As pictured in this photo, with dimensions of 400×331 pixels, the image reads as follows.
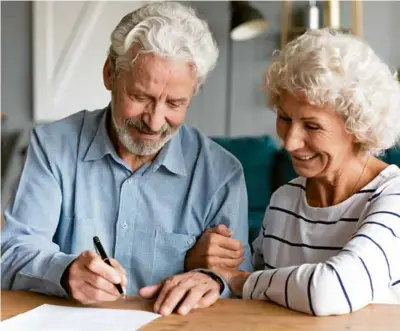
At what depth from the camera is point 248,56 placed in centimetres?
479

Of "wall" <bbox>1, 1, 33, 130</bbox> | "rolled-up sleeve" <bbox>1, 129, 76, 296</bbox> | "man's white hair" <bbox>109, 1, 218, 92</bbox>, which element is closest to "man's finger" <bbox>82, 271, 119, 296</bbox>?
"rolled-up sleeve" <bbox>1, 129, 76, 296</bbox>

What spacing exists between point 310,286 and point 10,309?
1.78ft

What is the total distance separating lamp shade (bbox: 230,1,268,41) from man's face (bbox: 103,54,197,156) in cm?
298

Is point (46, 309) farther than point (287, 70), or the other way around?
point (287, 70)

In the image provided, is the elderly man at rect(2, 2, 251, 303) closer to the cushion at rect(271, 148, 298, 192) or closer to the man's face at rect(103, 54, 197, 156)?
the man's face at rect(103, 54, 197, 156)

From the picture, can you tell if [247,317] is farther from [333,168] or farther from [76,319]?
[333,168]

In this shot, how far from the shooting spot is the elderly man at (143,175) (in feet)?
5.40

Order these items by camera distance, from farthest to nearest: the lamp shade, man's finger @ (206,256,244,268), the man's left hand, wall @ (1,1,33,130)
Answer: wall @ (1,1,33,130) < the lamp shade < man's finger @ (206,256,244,268) < the man's left hand

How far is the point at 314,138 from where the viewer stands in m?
1.49

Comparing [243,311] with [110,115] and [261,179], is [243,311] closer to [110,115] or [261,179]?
[110,115]

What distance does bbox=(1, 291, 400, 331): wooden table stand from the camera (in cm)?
119

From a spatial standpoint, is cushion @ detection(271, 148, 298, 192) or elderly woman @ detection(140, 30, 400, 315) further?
cushion @ detection(271, 148, 298, 192)

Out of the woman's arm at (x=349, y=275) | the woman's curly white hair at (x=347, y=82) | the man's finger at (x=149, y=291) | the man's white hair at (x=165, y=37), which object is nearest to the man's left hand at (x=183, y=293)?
the man's finger at (x=149, y=291)

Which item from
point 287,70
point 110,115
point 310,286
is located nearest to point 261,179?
point 110,115
